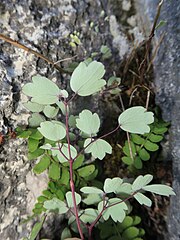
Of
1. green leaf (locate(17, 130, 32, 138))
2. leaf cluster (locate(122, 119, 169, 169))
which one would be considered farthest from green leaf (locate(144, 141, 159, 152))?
green leaf (locate(17, 130, 32, 138))

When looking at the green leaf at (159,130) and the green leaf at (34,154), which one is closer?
the green leaf at (34,154)

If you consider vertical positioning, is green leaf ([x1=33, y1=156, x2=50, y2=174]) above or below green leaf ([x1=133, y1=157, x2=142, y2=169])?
above

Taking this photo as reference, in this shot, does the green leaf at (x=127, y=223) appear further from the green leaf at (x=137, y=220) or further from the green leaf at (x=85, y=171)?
the green leaf at (x=85, y=171)

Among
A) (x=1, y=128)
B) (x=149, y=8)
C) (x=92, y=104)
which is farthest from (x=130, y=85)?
(x=1, y=128)

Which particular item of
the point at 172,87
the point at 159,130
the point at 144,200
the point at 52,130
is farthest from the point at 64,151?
the point at 172,87

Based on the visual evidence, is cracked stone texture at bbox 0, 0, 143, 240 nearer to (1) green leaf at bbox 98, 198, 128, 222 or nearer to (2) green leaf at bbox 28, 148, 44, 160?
(2) green leaf at bbox 28, 148, 44, 160

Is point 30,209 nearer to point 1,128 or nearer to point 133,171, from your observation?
point 1,128

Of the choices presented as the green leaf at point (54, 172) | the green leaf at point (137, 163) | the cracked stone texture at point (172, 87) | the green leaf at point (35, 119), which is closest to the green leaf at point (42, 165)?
the green leaf at point (54, 172)
